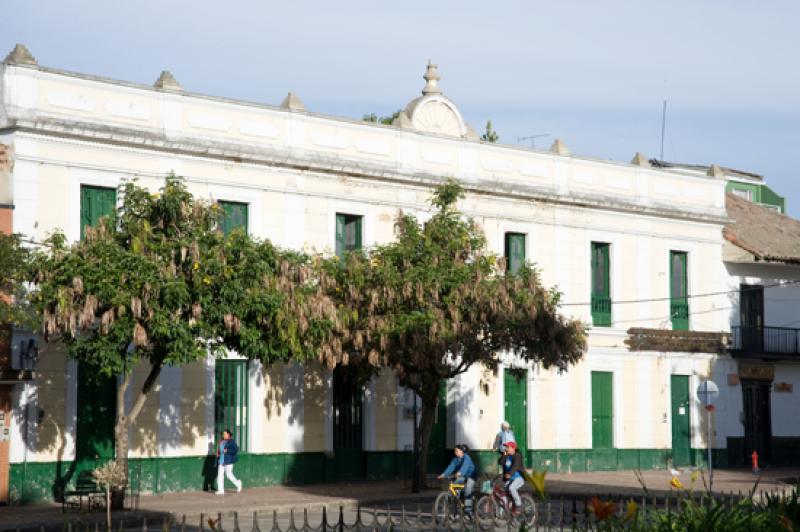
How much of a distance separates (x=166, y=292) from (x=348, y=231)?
907 centimetres

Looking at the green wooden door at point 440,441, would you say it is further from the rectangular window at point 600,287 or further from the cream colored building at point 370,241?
the rectangular window at point 600,287

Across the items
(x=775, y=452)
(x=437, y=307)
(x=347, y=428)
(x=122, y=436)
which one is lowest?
(x=775, y=452)

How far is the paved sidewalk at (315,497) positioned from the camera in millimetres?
24172

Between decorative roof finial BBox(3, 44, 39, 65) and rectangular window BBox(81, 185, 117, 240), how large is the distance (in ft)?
8.46

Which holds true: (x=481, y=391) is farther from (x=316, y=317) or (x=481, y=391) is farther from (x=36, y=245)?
(x=36, y=245)

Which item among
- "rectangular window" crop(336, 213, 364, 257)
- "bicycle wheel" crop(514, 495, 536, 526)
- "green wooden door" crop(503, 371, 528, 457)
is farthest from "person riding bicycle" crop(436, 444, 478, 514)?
"green wooden door" crop(503, 371, 528, 457)

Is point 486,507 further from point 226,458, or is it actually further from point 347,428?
point 347,428

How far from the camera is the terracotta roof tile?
40656 millimetres

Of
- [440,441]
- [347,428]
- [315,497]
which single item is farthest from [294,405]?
[440,441]

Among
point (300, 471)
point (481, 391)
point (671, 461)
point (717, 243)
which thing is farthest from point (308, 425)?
point (717, 243)

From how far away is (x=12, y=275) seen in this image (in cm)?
2388

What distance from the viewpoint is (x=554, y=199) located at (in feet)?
119

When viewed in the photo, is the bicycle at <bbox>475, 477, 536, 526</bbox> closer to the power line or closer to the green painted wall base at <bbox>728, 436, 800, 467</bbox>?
the power line

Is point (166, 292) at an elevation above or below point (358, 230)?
below
